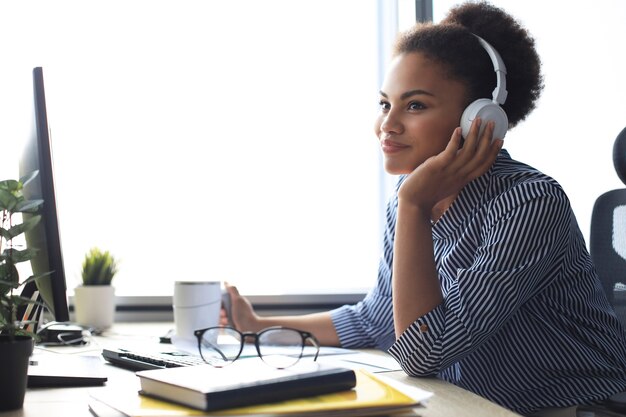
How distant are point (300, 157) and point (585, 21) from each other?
3.01ft

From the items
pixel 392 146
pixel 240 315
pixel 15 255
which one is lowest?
pixel 240 315

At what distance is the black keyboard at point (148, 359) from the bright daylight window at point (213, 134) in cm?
98

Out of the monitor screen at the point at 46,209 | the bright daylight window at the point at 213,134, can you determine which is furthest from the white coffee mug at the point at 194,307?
the bright daylight window at the point at 213,134

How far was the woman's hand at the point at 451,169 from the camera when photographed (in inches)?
47.4

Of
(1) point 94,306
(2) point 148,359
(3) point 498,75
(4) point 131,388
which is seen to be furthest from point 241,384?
(1) point 94,306

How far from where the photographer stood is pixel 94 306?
75.9 inches

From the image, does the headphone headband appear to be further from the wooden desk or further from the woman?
the wooden desk

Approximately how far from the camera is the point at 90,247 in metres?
2.05

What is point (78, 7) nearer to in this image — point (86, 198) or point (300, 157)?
point (86, 198)

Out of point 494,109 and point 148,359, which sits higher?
point 494,109

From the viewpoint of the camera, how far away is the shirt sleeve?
1.06 meters

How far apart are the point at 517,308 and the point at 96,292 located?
1.20 meters

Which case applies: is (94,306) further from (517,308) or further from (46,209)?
(517,308)

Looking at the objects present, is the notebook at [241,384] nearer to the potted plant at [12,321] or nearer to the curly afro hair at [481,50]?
the potted plant at [12,321]
